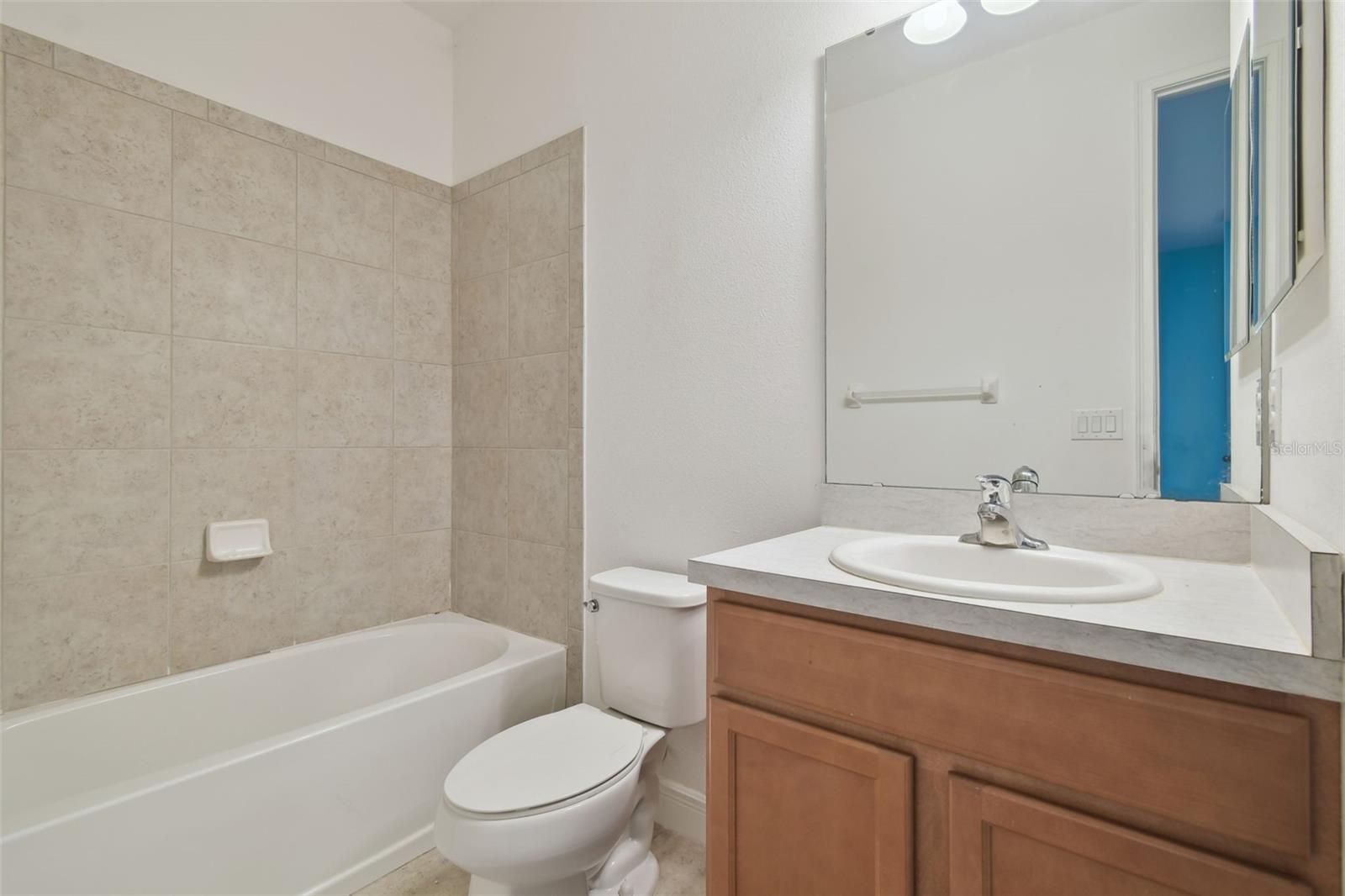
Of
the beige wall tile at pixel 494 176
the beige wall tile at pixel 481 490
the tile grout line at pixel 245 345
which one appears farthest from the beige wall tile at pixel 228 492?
the beige wall tile at pixel 494 176

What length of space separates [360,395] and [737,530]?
1.51 m

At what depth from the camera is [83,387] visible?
1.63 meters

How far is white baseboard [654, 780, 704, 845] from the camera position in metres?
1.68

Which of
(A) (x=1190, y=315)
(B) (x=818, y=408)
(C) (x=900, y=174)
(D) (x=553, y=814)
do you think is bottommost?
(D) (x=553, y=814)

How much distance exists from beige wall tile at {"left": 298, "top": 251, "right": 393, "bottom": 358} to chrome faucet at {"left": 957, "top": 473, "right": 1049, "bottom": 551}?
6.88 feet

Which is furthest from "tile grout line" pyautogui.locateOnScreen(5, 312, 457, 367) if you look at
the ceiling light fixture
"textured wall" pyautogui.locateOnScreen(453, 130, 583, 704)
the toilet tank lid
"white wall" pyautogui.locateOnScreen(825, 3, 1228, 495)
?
the ceiling light fixture

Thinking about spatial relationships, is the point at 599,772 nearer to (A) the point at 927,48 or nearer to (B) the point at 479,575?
(B) the point at 479,575

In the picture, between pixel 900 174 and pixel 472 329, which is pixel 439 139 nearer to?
pixel 472 329

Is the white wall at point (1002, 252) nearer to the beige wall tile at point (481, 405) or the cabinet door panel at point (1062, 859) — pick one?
the cabinet door panel at point (1062, 859)

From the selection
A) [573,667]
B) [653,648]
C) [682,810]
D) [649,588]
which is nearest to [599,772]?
[653,648]

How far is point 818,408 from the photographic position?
58.9 inches

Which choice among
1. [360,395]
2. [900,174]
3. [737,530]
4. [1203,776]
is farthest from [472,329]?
[1203,776]

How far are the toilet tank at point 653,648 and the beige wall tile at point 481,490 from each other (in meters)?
0.77

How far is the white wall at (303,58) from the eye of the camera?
5.50 feet
